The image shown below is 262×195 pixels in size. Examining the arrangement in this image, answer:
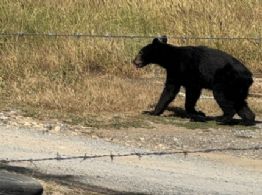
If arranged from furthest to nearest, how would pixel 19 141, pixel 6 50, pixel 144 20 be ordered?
pixel 144 20 → pixel 6 50 → pixel 19 141

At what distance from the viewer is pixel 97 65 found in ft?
51.6

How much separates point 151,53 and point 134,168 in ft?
16.1

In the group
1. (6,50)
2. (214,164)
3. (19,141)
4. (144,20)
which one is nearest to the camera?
(214,164)

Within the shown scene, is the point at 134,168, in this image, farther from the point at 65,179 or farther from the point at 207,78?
the point at 207,78

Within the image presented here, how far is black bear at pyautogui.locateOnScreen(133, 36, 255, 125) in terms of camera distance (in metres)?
11.7

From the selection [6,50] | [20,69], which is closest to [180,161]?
[20,69]

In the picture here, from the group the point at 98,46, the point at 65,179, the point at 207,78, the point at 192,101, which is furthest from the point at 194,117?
the point at 65,179

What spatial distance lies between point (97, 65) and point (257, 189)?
27.3 feet

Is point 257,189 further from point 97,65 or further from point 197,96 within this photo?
point 97,65

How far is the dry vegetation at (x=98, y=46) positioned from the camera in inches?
508

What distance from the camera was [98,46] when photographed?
637 inches

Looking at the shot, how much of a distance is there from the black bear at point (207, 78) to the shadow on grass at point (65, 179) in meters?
4.58

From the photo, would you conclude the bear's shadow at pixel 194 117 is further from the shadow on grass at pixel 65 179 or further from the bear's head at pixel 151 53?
the shadow on grass at pixel 65 179

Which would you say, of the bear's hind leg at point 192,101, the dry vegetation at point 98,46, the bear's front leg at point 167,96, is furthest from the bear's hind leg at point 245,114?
the dry vegetation at point 98,46
